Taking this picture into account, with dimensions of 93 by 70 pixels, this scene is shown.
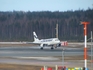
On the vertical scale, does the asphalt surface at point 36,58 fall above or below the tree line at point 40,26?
below

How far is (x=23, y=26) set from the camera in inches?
6732

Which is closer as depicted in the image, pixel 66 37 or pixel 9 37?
pixel 66 37

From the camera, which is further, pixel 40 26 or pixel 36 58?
pixel 40 26

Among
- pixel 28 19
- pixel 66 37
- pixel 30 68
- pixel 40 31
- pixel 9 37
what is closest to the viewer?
pixel 30 68

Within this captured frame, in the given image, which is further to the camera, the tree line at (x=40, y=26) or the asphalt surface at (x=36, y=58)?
the tree line at (x=40, y=26)

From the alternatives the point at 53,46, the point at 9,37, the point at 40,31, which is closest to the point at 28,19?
the point at 40,31

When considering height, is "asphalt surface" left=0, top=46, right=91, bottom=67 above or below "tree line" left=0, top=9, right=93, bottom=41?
below

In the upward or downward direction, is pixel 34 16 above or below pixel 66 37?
above

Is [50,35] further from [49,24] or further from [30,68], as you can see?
[30,68]

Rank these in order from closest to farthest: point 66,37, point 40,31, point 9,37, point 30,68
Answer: point 30,68, point 66,37, point 9,37, point 40,31

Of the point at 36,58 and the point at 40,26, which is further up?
the point at 40,26

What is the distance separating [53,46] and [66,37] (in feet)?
202

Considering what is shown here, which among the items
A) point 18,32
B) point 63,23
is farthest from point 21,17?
point 63,23

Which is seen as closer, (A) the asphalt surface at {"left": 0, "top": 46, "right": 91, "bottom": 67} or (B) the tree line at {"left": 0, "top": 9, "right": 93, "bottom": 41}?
(A) the asphalt surface at {"left": 0, "top": 46, "right": 91, "bottom": 67}
